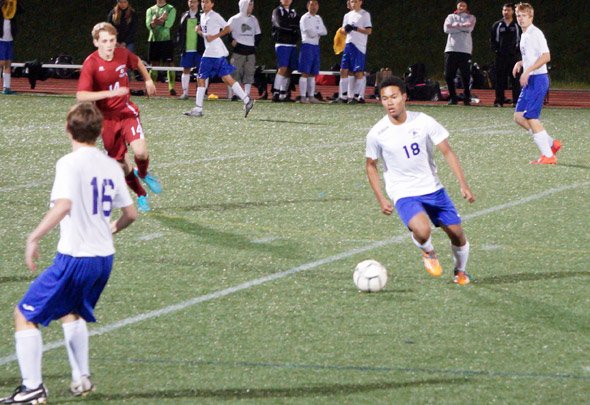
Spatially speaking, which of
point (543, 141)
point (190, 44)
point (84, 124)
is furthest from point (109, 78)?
point (190, 44)

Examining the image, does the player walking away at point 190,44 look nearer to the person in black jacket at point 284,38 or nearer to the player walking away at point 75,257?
the person in black jacket at point 284,38

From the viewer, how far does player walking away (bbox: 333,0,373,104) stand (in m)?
24.5

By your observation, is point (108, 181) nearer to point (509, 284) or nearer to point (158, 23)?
point (509, 284)

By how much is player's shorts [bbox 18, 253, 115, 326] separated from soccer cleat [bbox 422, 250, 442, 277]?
3.54m

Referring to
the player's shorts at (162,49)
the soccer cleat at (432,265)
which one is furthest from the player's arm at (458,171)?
the player's shorts at (162,49)

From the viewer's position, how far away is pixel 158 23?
2611cm

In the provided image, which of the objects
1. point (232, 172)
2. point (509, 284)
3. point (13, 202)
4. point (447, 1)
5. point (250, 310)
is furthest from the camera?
point (447, 1)

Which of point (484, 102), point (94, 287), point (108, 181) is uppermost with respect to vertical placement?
point (108, 181)

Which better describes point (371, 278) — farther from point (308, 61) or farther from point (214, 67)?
point (308, 61)

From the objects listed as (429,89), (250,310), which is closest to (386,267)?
(250,310)

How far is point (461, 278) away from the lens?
8695 mm

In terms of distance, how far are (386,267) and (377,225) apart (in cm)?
188

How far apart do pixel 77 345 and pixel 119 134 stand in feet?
18.7

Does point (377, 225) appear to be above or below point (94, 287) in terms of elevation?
below
